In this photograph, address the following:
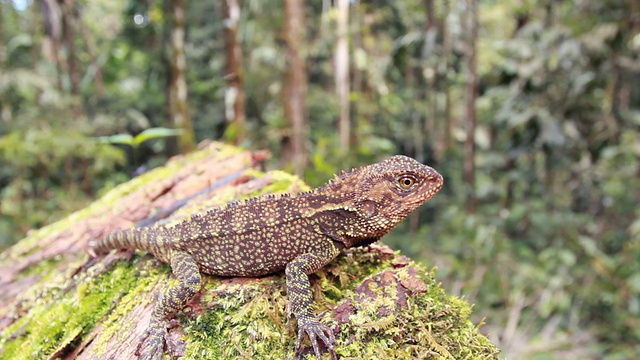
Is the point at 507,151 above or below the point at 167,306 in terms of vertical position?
below

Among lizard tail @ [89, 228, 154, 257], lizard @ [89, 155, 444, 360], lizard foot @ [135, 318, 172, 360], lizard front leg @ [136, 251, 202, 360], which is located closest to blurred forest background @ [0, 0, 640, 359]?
lizard tail @ [89, 228, 154, 257]

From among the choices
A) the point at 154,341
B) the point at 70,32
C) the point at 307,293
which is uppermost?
the point at 70,32

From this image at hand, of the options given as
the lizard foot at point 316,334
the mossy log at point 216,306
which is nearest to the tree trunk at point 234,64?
the mossy log at point 216,306

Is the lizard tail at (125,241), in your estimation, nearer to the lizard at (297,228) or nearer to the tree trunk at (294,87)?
the lizard at (297,228)

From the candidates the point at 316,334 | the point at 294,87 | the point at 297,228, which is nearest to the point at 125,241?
the point at 297,228

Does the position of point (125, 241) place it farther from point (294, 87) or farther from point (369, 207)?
point (294, 87)

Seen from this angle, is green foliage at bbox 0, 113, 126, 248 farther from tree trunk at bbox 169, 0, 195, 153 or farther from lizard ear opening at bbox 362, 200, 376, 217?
lizard ear opening at bbox 362, 200, 376, 217
